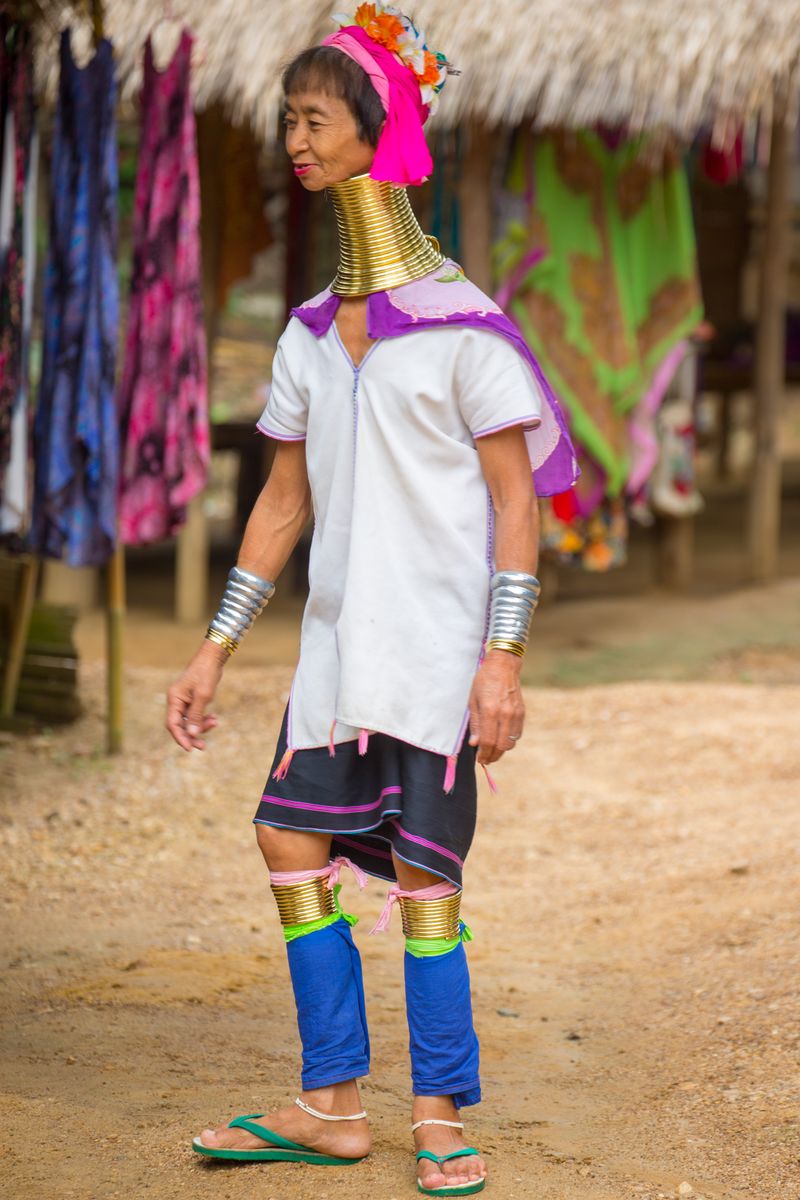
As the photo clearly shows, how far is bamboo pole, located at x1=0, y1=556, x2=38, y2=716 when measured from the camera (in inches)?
194

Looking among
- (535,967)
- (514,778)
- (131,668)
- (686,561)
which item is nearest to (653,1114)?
(535,967)

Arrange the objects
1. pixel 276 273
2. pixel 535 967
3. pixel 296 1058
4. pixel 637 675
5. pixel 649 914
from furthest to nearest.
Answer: pixel 276 273
pixel 637 675
pixel 649 914
pixel 535 967
pixel 296 1058

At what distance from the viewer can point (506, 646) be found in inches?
86.9

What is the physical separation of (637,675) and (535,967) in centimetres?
274

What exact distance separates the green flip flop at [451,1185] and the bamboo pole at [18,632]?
299 centimetres

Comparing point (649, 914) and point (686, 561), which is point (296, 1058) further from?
point (686, 561)

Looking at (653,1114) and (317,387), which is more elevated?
(317,387)

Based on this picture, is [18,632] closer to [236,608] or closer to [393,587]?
[236,608]

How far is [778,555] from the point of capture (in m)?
8.83

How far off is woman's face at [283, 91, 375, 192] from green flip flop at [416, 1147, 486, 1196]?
1.41m

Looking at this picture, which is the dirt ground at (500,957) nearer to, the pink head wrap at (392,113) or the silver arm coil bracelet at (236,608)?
the silver arm coil bracelet at (236,608)

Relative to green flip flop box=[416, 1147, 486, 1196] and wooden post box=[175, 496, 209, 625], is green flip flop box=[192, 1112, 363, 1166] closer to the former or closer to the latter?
green flip flop box=[416, 1147, 486, 1196]

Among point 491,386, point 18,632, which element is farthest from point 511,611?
point 18,632

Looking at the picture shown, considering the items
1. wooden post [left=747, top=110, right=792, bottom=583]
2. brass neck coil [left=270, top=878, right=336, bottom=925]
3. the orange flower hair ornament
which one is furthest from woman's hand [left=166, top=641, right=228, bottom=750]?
wooden post [left=747, top=110, right=792, bottom=583]
